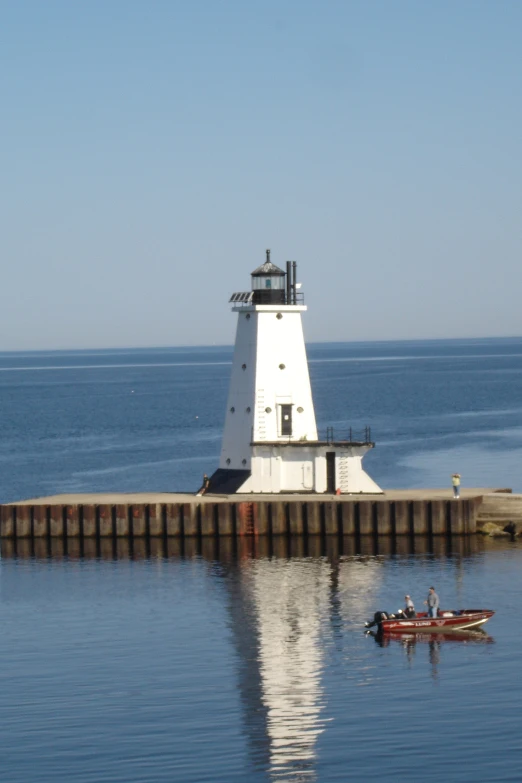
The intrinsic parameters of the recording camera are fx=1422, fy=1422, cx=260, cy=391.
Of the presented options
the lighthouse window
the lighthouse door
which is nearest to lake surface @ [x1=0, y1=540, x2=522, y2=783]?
the lighthouse door

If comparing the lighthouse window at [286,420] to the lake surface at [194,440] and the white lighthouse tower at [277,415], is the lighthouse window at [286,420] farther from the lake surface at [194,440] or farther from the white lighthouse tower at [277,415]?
the lake surface at [194,440]

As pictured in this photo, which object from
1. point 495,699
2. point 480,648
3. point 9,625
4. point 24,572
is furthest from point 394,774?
point 24,572

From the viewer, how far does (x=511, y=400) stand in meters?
177

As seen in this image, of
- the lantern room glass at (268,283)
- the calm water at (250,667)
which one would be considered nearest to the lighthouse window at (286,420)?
the lantern room glass at (268,283)

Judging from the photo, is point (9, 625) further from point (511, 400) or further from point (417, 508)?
point (511, 400)

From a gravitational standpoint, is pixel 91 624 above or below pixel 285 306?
below

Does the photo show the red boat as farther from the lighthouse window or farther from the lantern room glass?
the lantern room glass

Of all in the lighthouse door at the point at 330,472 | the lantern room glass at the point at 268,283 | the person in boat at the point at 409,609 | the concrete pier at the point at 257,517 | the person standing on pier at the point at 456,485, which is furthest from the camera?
the lantern room glass at the point at 268,283

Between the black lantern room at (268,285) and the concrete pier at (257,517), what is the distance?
9556mm

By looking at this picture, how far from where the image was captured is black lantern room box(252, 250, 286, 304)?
68688 mm

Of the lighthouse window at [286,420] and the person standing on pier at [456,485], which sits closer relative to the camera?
the person standing on pier at [456,485]

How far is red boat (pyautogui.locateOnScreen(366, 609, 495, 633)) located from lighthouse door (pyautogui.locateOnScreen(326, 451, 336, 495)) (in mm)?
19156

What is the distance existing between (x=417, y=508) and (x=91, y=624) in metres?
20.0

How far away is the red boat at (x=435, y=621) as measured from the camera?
47.7 metres
